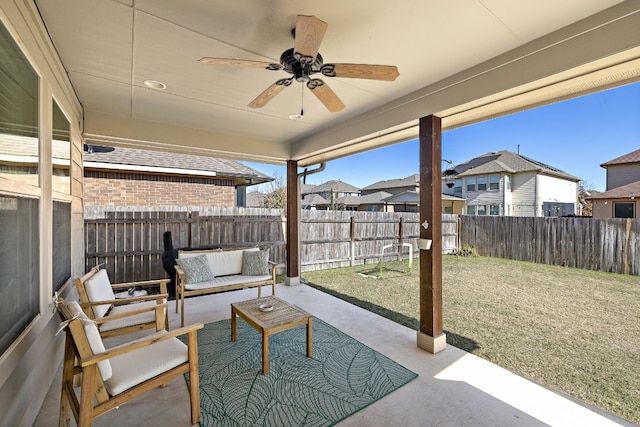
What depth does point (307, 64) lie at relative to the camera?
203cm

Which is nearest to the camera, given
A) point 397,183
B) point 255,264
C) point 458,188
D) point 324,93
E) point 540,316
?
point 324,93

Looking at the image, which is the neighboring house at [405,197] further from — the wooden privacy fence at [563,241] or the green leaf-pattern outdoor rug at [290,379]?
the green leaf-pattern outdoor rug at [290,379]

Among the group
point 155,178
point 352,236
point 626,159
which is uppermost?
point 626,159

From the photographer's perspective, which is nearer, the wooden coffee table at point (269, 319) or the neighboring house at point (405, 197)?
the wooden coffee table at point (269, 319)

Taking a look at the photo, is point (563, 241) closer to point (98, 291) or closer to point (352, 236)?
point (352, 236)

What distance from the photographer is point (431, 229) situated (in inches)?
119

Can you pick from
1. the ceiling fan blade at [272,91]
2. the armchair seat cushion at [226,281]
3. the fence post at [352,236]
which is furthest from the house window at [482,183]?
the ceiling fan blade at [272,91]

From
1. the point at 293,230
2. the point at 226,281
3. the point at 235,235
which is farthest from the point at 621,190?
the point at 226,281

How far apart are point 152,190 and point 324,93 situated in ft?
21.1

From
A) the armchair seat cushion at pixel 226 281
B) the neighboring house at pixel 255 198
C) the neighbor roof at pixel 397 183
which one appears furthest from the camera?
the neighboring house at pixel 255 198

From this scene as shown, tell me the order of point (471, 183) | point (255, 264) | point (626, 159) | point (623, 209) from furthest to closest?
1. point (471, 183)
2. point (626, 159)
3. point (623, 209)
4. point (255, 264)

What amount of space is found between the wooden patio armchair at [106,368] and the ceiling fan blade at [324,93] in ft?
6.71

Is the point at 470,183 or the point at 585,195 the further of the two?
the point at 585,195

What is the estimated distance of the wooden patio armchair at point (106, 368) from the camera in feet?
5.23
